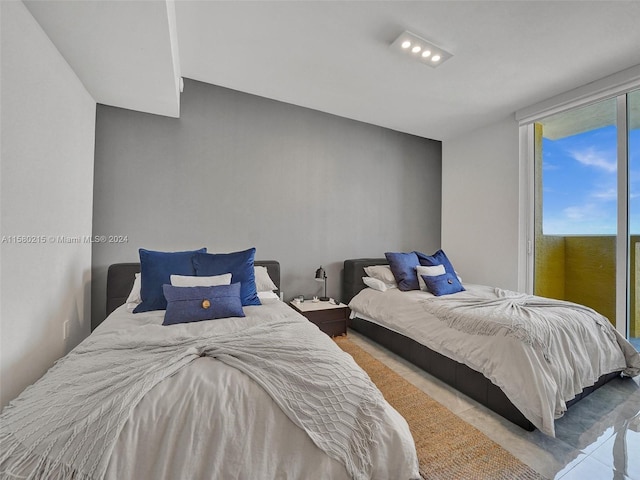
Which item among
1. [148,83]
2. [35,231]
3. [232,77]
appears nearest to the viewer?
[35,231]

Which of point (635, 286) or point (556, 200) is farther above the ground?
point (556, 200)

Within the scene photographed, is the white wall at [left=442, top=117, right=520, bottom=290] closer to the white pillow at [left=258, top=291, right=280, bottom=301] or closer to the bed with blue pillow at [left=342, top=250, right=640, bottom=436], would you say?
the bed with blue pillow at [left=342, top=250, right=640, bottom=436]

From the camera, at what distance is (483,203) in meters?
3.61

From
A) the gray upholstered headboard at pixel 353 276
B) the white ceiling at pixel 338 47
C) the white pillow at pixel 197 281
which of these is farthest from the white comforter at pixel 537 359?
the white ceiling at pixel 338 47

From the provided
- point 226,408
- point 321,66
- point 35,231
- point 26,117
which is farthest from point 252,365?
point 321,66

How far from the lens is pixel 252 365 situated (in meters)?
1.14

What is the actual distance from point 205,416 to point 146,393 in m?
0.23

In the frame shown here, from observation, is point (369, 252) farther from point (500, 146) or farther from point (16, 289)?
point (16, 289)

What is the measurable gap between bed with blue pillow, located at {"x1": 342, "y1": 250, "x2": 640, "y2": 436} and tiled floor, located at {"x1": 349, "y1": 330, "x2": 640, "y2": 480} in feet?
0.23

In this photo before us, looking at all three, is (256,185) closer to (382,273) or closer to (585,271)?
(382,273)

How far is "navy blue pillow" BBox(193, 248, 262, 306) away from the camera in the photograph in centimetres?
219

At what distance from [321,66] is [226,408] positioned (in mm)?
2631

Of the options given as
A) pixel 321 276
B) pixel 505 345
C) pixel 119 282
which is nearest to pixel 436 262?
pixel 321 276

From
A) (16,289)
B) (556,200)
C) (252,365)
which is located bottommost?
(252,365)
